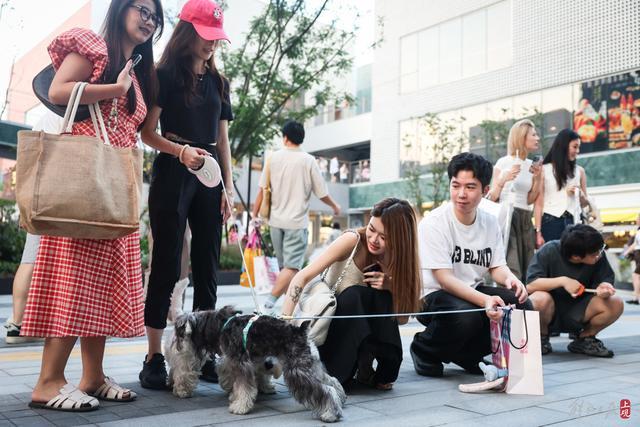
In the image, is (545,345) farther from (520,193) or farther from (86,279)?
(86,279)

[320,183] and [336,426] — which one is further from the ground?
[320,183]

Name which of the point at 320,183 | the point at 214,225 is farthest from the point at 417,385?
the point at 320,183

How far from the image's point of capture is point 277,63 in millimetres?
11203

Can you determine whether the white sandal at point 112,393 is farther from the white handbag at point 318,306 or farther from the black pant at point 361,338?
the black pant at point 361,338

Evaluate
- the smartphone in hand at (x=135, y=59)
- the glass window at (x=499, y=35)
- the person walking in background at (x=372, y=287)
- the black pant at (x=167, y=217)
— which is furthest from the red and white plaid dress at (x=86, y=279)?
the glass window at (x=499, y=35)

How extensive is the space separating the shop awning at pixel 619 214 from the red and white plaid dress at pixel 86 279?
57.9ft

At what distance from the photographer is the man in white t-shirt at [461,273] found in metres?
3.33

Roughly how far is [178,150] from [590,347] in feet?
10.4

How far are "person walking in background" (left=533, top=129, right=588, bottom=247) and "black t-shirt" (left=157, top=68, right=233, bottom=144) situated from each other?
3.46 meters

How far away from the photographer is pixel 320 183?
18.7 ft

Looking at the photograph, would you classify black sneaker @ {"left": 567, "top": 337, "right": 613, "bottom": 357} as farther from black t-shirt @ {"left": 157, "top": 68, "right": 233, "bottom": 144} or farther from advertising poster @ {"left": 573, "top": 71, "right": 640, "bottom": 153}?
advertising poster @ {"left": 573, "top": 71, "right": 640, "bottom": 153}

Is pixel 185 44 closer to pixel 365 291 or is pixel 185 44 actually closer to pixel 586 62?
pixel 365 291

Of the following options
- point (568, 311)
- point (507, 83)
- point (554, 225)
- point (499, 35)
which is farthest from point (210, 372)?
point (499, 35)

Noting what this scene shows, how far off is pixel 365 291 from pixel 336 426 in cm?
83
